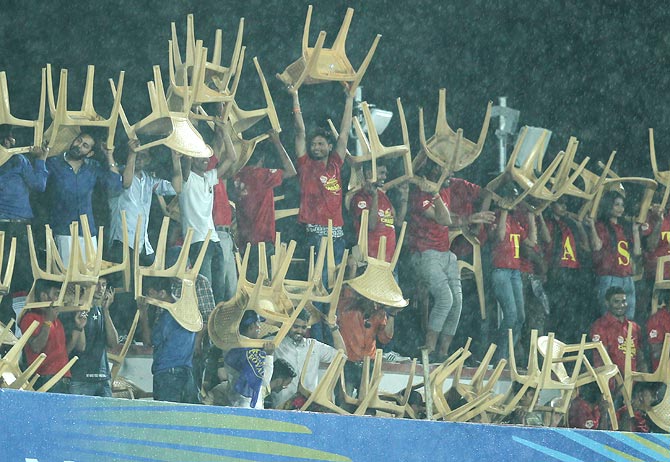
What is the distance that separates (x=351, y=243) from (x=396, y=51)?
2150 mm

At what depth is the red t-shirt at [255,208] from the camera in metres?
7.93

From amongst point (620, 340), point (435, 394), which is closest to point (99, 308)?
point (435, 394)

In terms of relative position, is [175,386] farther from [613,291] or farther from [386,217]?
[613,291]

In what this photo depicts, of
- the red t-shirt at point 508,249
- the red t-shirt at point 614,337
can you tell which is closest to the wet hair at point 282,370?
the red t-shirt at point 508,249

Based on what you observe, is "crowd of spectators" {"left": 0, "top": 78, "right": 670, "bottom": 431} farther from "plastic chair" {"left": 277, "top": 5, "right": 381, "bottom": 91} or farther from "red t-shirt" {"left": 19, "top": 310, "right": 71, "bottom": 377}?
"plastic chair" {"left": 277, "top": 5, "right": 381, "bottom": 91}

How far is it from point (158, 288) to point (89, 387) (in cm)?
56

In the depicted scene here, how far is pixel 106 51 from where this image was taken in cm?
903

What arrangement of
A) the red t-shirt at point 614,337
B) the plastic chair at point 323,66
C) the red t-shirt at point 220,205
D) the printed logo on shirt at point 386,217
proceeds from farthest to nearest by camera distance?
the red t-shirt at point 614,337 < the printed logo on shirt at point 386,217 < the plastic chair at point 323,66 < the red t-shirt at point 220,205

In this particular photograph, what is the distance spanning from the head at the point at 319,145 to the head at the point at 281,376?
1500 mm

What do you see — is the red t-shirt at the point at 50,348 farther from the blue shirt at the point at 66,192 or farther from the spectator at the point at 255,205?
the spectator at the point at 255,205

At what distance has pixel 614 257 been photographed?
9.09 metres

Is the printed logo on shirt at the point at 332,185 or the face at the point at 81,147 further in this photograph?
the printed logo on shirt at the point at 332,185

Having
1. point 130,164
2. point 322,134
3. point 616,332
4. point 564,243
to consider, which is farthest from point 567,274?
point 130,164

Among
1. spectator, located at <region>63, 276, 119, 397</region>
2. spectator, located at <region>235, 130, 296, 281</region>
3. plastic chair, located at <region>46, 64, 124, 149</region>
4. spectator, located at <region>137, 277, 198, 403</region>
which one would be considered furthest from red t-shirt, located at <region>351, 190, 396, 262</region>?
spectator, located at <region>63, 276, 119, 397</region>
